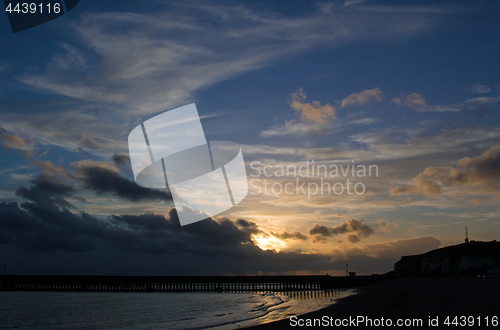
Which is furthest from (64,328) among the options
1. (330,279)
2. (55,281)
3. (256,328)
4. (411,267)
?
(411,267)

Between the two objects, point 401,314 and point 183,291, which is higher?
point 401,314

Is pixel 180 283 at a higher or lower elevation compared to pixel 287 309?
lower

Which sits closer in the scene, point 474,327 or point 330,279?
point 474,327

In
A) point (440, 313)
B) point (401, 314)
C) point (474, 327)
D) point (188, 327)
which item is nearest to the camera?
point (474, 327)

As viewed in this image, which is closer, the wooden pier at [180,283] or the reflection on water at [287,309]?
the reflection on water at [287,309]

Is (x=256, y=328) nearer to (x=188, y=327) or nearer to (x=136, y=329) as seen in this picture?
(x=188, y=327)

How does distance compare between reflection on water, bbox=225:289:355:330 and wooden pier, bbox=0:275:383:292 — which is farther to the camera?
wooden pier, bbox=0:275:383:292

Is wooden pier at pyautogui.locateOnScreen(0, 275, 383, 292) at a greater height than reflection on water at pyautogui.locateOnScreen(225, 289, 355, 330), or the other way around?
reflection on water at pyautogui.locateOnScreen(225, 289, 355, 330)

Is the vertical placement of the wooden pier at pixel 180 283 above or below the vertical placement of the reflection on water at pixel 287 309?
below

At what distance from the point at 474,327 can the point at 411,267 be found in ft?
367

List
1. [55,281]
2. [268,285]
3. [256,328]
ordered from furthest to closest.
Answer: [55,281] → [268,285] → [256,328]

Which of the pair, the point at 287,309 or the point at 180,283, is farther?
the point at 180,283

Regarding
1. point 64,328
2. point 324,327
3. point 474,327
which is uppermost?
point 474,327

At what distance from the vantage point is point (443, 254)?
97.4 m
